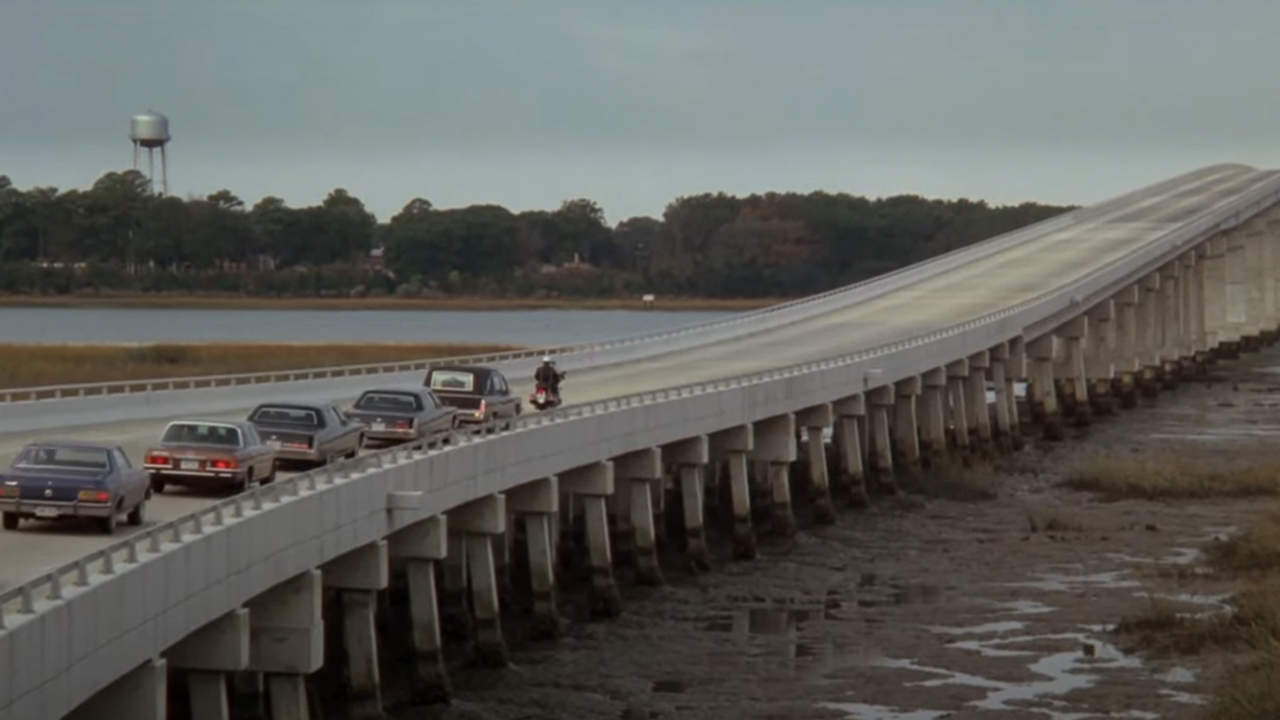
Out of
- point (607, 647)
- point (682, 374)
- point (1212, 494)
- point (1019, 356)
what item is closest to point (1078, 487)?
point (1212, 494)

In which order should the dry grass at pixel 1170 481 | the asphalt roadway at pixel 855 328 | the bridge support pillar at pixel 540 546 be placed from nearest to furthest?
the asphalt roadway at pixel 855 328 → the bridge support pillar at pixel 540 546 → the dry grass at pixel 1170 481

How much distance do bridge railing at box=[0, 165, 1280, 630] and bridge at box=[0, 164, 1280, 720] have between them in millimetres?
64

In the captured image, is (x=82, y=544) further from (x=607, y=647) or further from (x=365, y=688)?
(x=607, y=647)

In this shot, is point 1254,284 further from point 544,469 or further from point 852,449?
point 544,469

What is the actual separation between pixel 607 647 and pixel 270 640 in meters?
11.3

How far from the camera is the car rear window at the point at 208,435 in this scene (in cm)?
3691

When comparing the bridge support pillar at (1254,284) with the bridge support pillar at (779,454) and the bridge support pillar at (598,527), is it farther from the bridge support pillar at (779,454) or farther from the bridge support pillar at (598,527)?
the bridge support pillar at (598,527)

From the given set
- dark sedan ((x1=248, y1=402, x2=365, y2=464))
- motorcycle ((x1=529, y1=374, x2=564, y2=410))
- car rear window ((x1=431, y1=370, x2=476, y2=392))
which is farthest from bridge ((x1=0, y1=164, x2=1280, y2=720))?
car rear window ((x1=431, y1=370, x2=476, y2=392))

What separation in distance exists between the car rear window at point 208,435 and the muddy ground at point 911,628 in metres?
4.58

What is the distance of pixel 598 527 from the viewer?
46594 millimetres

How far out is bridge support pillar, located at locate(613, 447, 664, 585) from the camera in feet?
162

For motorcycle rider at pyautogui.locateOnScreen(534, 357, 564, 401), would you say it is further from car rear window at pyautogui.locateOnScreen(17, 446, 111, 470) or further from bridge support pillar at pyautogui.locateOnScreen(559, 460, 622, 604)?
car rear window at pyautogui.locateOnScreen(17, 446, 111, 470)

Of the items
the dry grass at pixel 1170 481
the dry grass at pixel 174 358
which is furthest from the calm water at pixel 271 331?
the dry grass at pixel 1170 481

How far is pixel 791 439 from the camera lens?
58.9 m
